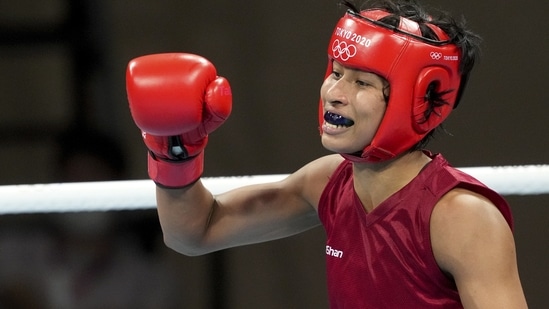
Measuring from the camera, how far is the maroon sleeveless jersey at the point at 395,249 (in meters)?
1.50

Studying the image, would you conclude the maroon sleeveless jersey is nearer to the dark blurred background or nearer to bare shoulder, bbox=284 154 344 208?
bare shoulder, bbox=284 154 344 208

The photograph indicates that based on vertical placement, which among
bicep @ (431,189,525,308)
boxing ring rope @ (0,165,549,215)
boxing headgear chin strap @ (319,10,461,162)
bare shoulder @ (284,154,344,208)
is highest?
boxing headgear chin strap @ (319,10,461,162)

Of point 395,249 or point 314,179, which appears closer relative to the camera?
point 395,249

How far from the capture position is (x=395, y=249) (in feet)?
5.05

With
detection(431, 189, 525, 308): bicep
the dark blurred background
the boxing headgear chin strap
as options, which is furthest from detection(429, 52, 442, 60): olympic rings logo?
the dark blurred background

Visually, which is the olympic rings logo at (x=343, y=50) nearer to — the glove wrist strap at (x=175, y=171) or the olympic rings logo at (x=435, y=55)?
the olympic rings logo at (x=435, y=55)

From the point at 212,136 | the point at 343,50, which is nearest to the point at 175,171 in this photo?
the point at 343,50

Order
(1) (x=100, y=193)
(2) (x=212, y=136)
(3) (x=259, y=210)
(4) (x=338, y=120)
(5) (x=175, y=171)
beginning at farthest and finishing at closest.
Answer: (2) (x=212, y=136) → (1) (x=100, y=193) → (3) (x=259, y=210) → (5) (x=175, y=171) → (4) (x=338, y=120)

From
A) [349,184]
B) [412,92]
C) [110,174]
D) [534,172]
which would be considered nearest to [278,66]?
[110,174]

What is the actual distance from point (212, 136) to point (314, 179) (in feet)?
3.04

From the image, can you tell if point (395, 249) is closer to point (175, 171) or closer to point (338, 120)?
point (338, 120)

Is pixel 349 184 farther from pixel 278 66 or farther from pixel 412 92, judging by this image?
pixel 278 66

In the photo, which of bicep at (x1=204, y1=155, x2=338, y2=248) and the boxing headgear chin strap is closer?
the boxing headgear chin strap

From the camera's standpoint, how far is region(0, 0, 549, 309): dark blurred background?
2631 mm
